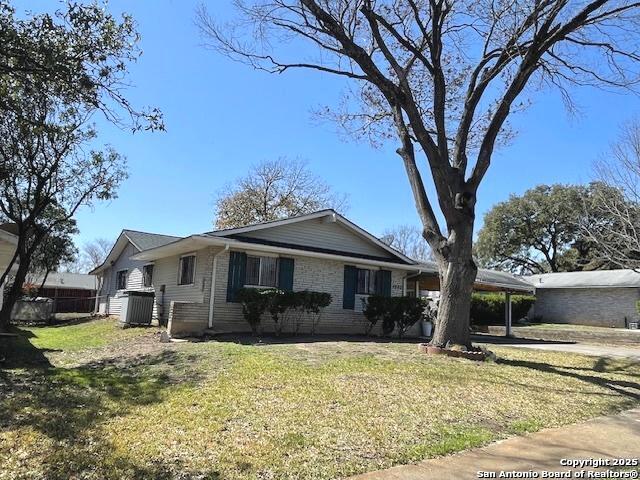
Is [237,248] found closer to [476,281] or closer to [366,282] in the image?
[366,282]

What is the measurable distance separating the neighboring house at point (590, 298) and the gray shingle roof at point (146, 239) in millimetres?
21918

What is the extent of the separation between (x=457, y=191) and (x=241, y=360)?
5667 millimetres

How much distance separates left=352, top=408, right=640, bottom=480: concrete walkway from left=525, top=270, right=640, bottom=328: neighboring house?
78.5 feet

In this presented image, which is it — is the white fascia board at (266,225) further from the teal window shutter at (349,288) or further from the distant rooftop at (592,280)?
the distant rooftop at (592,280)

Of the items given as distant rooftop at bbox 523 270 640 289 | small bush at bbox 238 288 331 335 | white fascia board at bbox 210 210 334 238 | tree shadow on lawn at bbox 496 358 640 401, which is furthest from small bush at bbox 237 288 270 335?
distant rooftop at bbox 523 270 640 289

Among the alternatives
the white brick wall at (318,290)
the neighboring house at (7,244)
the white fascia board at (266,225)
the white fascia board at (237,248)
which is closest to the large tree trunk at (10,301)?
the neighboring house at (7,244)

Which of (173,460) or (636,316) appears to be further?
(636,316)

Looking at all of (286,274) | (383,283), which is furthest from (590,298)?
(286,274)

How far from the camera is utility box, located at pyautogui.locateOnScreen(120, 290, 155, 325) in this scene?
17.5 metres

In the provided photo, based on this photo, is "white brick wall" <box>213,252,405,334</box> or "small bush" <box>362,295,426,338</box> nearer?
"white brick wall" <box>213,252,405,334</box>

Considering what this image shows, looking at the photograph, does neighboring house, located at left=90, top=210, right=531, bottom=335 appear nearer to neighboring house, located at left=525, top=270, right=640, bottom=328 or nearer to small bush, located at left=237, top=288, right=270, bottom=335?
small bush, located at left=237, top=288, right=270, bottom=335

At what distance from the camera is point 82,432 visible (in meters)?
4.91

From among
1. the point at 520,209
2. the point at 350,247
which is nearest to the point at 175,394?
the point at 350,247

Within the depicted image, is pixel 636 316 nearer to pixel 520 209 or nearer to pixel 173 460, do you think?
pixel 520 209
